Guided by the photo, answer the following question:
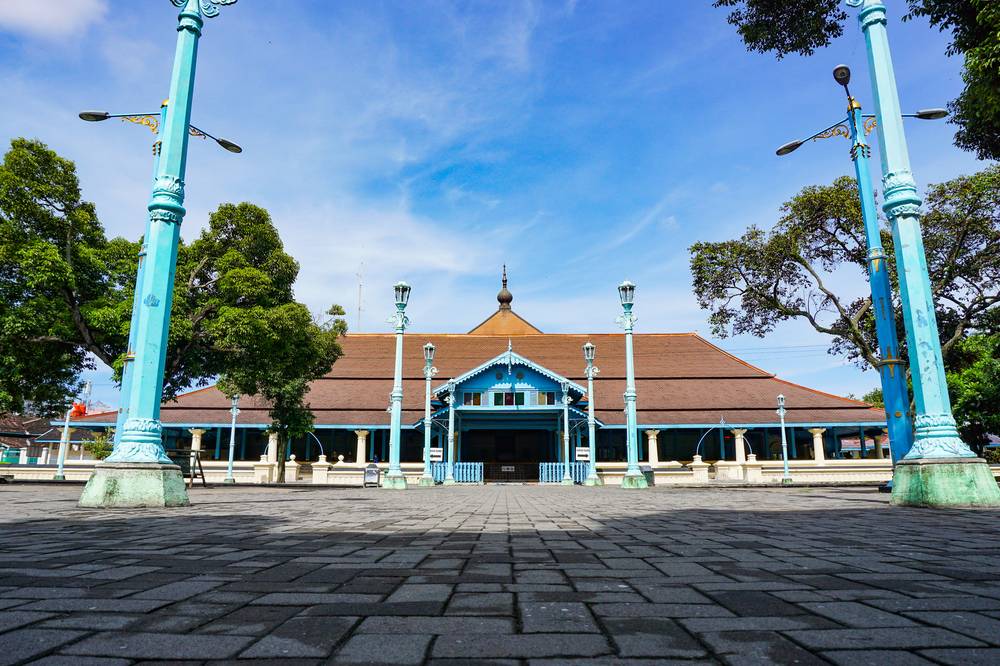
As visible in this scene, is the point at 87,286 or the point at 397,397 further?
the point at 397,397

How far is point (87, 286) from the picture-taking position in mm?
16156

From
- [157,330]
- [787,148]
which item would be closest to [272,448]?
[157,330]

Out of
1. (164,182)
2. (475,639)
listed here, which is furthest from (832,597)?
(164,182)

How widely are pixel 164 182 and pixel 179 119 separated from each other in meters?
1.05

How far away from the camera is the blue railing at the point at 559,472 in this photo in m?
25.5

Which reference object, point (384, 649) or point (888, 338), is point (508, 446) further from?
point (384, 649)

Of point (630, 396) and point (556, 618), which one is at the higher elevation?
point (630, 396)

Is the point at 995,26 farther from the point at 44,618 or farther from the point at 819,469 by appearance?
the point at 819,469

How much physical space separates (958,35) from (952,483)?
5873 mm

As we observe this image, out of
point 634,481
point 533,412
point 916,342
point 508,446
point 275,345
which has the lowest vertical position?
point 634,481

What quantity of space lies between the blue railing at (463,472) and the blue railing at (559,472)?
2.66 m

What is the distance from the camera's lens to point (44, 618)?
2104 millimetres

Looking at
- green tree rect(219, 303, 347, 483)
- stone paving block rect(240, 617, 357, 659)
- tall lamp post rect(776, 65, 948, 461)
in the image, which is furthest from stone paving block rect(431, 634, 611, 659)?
green tree rect(219, 303, 347, 483)

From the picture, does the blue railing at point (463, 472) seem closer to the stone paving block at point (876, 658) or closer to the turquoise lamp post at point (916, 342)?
the turquoise lamp post at point (916, 342)
